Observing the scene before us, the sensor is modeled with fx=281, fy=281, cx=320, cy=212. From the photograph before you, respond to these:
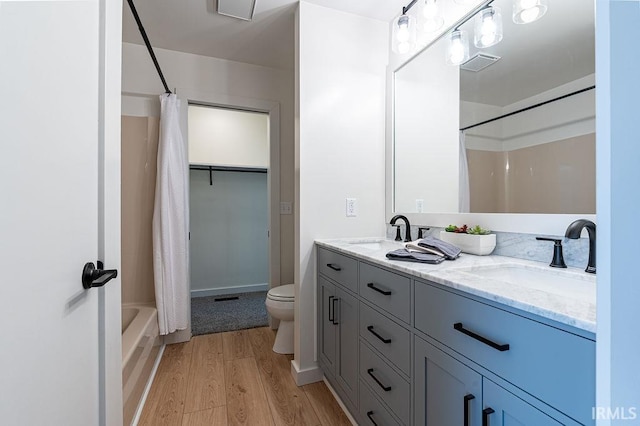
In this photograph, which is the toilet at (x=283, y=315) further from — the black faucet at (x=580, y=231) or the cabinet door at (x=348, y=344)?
the black faucet at (x=580, y=231)

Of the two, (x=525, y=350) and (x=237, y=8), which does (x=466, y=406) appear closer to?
(x=525, y=350)

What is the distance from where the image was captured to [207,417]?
4.95 feet

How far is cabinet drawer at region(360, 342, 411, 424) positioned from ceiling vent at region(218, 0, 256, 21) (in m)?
2.19

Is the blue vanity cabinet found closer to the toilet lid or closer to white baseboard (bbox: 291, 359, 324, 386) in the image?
white baseboard (bbox: 291, 359, 324, 386)

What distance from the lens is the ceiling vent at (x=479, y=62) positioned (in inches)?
56.9

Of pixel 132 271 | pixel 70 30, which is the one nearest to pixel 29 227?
pixel 70 30

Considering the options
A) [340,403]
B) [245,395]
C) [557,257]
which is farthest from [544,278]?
[245,395]

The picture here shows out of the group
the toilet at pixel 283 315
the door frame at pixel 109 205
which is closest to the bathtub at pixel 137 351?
the door frame at pixel 109 205

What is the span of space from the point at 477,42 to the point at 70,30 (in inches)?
66.2

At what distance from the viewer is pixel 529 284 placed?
3.33 feet

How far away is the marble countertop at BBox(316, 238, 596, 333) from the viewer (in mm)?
593

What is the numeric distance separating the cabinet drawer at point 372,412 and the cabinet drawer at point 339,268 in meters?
0.46
